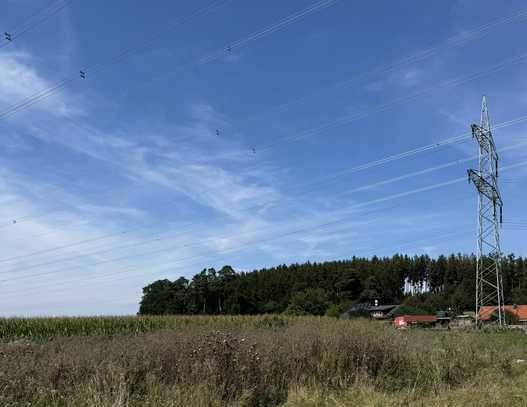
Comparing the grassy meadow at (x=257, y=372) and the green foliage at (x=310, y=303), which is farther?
the green foliage at (x=310, y=303)

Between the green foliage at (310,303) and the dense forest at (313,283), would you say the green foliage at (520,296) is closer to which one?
the dense forest at (313,283)

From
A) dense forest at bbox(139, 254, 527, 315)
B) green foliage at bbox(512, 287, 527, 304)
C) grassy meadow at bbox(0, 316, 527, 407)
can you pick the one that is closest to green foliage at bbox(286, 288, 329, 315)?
dense forest at bbox(139, 254, 527, 315)

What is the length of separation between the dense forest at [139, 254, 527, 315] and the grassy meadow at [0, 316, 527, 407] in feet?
404

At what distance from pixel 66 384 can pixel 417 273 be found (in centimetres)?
15856

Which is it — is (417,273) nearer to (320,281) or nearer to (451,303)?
(320,281)

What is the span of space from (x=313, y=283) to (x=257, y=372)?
144 m

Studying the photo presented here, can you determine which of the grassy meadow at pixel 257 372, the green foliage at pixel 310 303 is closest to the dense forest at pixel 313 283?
the green foliage at pixel 310 303

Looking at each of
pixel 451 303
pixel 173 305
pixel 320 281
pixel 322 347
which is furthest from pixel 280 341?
pixel 320 281

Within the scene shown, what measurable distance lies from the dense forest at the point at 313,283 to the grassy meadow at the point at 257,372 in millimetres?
123125

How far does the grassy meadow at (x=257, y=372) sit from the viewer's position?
23.2ft

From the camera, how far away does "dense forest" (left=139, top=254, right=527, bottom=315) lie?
138750 mm

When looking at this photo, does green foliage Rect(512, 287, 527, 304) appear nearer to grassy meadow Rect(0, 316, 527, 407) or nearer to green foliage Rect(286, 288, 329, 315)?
green foliage Rect(286, 288, 329, 315)

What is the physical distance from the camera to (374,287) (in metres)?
149

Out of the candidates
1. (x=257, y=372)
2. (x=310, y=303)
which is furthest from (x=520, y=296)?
(x=257, y=372)
